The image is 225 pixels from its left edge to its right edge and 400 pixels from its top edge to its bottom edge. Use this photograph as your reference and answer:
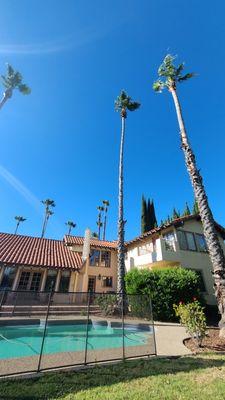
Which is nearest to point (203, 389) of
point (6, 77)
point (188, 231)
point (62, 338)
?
point (62, 338)

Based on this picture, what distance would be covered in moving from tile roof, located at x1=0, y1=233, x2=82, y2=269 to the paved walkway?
13.9 metres

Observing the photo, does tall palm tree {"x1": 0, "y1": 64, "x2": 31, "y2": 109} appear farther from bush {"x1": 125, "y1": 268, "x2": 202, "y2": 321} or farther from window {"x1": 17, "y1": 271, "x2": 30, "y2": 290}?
bush {"x1": 125, "y1": 268, "x2": 202, "y2": 321}

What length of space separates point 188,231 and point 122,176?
9124 millimetres

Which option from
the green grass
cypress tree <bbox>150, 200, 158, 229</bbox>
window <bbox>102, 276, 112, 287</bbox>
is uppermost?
cypress tree <bbox>150, 200, 158, 229</bbox>

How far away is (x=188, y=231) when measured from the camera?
913 inches

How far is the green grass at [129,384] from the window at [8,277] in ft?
59.8

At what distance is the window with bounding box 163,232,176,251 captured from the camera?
70.1 ft

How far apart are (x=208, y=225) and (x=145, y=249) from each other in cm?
1280

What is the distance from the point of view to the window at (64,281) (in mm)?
23220

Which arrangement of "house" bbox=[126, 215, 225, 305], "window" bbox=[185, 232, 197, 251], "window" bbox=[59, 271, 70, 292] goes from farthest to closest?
"window" bbox=[59, 271, 70, 292]
"window" bbox=[185, 232, 197, 251]
"house" bbox=[126, 215, 225, 305]

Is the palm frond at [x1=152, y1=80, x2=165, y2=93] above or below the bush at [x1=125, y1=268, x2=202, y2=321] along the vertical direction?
above

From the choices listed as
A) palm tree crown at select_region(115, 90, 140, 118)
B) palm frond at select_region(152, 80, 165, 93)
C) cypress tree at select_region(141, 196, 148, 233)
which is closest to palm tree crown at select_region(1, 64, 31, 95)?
palm tree crown at select_region(115, 90, 140, 118)

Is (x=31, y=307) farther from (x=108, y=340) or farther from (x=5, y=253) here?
(x=5, y=253)

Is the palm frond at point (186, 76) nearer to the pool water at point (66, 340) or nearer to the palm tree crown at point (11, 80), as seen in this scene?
the palm tree crown at point (11, 80)
